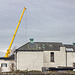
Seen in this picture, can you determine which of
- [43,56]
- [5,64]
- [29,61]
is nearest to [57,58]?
[43,56]

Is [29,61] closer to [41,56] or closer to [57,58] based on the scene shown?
[41,56]

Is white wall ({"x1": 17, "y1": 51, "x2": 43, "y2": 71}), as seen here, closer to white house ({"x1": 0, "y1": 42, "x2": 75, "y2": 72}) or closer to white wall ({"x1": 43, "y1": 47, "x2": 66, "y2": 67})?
white house ({"x1": 0, "y1": 42, "x2": 75, "y2": 72})

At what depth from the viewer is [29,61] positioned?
73.2 m

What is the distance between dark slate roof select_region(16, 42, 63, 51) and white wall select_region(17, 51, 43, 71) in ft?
5.46

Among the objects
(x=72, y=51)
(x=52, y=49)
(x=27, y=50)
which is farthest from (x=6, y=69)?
(x=72, y=51)

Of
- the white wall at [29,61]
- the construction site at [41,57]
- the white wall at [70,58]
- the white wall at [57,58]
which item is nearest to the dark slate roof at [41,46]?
the construction site at [41,57]

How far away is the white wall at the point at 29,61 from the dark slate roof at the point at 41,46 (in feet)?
5.46

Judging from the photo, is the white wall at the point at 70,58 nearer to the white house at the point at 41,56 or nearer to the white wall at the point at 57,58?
the white house at the point at 41,56

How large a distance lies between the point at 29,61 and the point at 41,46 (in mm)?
7773

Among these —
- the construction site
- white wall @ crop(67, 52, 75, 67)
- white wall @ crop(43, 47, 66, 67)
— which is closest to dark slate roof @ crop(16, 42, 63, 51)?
the construction site

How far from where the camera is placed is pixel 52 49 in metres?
77.5

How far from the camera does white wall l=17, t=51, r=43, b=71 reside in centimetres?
7294

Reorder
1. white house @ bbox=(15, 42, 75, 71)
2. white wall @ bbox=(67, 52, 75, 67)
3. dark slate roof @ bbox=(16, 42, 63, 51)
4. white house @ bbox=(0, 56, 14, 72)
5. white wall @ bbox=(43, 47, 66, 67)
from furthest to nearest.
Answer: white house @ bbox=(0, 56, 14, 72)
white wall @ bbox=(67, 52, 75, 67)
white wall @ bbox=(43, 47, 66, 67)
dark slate roof @ bbox=(16, 42, 63, 51)
white house @ bbox=(15, 42, 75, 71)

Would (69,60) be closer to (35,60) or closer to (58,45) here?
(58,45)
